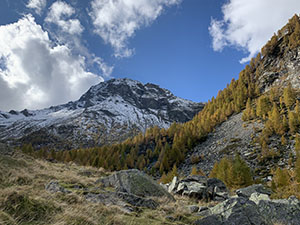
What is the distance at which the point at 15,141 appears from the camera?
6476 inches

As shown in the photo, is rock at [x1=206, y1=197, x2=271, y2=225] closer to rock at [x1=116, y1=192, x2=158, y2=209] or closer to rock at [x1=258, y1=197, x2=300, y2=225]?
rock at [x1=258, y1=197, x2=300, y2=225]

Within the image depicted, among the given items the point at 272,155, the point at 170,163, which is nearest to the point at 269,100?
the point at 272,155

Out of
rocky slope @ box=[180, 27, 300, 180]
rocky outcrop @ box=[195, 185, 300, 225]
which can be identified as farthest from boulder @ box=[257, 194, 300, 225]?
rocky slope @ box=[180, 27, 300, 180]

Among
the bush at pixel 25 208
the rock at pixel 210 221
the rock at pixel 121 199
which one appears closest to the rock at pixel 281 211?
the rock at pixel 210 221

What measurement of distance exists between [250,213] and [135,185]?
264 inches

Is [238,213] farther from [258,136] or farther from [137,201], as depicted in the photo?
[258,136]

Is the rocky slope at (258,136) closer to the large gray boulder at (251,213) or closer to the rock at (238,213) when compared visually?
the large gray boulder at (251,213)

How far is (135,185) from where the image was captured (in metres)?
11.3

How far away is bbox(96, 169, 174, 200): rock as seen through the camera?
10969 millimetres

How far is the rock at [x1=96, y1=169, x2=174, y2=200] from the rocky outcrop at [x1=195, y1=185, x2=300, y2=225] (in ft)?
13.2

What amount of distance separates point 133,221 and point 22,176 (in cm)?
698

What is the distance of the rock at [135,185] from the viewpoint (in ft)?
36.0

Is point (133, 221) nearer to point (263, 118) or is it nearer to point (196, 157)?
point (196, 157)

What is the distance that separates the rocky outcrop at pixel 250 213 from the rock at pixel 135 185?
159 inches
